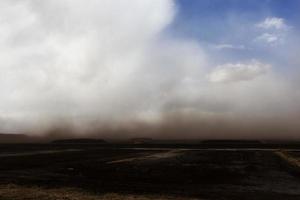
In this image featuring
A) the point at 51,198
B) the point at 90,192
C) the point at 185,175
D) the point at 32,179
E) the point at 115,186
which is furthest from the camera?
the point at 185,175

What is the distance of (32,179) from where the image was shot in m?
31.6

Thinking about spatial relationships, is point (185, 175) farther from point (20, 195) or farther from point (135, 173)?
point (20, 195)

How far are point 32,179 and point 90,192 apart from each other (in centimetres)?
918

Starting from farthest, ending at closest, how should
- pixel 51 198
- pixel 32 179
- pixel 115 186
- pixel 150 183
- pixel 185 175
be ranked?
pixel 185 175 < pixel 32 179 < pixel 150 183 < pixel 115 186 < pixel 51 198

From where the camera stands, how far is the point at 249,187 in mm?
27203

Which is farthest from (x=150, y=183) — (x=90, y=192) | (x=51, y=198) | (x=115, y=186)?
(x=51, y=198)

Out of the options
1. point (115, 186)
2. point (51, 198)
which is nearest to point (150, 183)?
point (115, 186)

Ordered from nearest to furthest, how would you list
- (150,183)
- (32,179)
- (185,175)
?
(150,183)
(32,179)
(185,175)

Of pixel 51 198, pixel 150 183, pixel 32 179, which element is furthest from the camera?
pixel 32 179

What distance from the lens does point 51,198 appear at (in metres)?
22.0

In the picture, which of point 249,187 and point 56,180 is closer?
point 249,187

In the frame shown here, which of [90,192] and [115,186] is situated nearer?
[90,192]

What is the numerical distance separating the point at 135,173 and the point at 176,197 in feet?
45.3

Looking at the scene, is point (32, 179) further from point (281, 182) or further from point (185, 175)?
point (281, 182)
